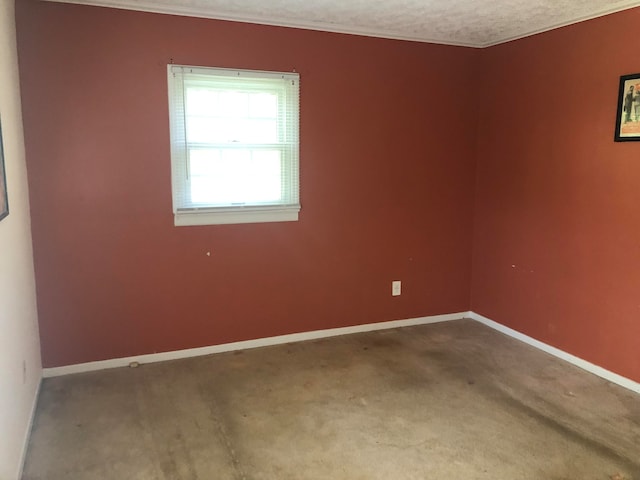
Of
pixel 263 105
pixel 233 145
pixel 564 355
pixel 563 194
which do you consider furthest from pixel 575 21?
pixel 233 145

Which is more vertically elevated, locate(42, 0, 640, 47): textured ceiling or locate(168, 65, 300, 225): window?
locate(42, 0, 640, 47): textured ceiling

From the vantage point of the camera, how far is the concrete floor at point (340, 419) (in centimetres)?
227

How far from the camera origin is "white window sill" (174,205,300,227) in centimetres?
334

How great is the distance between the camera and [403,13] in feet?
10.4

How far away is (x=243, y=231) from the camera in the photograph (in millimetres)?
3518

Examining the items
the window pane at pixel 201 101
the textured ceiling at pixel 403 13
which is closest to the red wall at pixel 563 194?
the textured ceiling at pixel 403 13

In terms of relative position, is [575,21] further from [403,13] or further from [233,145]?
[233,145]

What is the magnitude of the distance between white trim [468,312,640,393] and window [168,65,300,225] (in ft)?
6.29

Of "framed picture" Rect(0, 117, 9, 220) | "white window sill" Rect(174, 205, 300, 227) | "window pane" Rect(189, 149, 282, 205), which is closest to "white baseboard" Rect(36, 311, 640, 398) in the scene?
"white window sill" Rect(174, 205, 300, 227)

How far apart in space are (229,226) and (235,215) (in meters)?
0.09

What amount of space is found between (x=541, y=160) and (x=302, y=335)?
218 cm

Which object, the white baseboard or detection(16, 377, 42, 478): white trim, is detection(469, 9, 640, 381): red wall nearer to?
the white baseboard

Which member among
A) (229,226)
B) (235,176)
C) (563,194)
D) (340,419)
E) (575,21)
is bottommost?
(340,419)

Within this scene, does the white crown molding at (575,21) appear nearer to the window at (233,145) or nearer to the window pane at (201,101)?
the window at (233,145)
